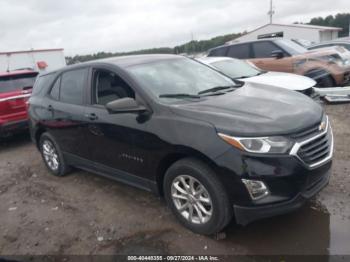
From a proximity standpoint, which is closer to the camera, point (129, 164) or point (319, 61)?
point (129, 164)

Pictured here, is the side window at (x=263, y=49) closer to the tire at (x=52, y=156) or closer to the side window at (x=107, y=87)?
the side window at (x=107, y=87)

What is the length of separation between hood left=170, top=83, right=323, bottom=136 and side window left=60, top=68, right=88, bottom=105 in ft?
5.51

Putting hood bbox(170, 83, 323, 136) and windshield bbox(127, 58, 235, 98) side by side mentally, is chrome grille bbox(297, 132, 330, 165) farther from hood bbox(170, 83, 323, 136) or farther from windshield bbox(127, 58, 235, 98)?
windshield bbox(127, 58, 235, 98)

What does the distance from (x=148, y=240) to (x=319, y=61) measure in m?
7.28

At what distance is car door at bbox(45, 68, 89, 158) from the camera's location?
14.6 feet

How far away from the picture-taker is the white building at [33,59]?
683 inches

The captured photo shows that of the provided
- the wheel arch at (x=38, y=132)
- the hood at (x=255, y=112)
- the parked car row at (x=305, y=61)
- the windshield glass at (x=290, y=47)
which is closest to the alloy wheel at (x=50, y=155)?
the wheel arch at (x=38, y=132)

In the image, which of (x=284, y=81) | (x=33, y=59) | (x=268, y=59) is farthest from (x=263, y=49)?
(x=33, y=59)

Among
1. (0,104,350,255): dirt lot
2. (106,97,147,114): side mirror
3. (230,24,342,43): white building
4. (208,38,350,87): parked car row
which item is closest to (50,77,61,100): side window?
(0,104,350,255): dirt lot

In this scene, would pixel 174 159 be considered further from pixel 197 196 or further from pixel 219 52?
pixel 219 52

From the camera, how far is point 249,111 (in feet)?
10.4

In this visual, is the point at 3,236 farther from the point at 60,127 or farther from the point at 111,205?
the point at 60,127

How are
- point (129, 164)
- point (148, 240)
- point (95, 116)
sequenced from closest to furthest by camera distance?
point (148, 240) < point (129, 164) < point (95, 116)

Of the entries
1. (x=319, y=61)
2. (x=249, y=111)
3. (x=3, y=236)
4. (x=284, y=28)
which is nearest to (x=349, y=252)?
(x=249, y=111)
